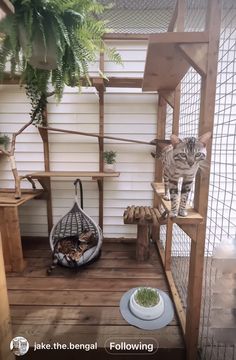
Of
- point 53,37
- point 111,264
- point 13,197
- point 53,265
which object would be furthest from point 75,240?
point 53,37

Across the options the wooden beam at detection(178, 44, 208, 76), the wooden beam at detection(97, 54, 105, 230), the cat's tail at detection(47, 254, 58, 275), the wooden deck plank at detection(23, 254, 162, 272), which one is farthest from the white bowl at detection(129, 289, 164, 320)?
the wooden beam at detection(178, 44, 208, 76)

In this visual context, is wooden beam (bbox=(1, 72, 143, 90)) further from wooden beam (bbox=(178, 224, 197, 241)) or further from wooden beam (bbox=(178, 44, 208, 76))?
wooden beam (bbox=(178, 224, 197, 241))

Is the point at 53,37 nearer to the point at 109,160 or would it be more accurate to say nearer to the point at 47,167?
the point at 109,160

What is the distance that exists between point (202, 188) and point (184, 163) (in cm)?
17

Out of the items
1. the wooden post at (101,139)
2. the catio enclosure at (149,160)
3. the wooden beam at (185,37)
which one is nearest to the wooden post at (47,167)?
the catio enclosure at (149,160)

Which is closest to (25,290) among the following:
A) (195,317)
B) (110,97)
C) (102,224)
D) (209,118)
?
(102,224)

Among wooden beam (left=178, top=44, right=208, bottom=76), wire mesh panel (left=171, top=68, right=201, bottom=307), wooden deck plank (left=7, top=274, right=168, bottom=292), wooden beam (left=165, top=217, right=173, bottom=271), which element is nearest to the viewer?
wooden beam (left=178, top=44, right=208, bottom=76)

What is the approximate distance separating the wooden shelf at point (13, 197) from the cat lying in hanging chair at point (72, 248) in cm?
52

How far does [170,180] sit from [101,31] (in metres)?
0.81

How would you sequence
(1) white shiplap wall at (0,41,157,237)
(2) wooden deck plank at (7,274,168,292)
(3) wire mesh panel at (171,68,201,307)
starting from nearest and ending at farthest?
1. (3) wire mesh panel at (171,68,201,307)
2. (2) wooden deck plank at (7,274,168,292)
3. (1) white shiplap wall at (0,41,157,237)

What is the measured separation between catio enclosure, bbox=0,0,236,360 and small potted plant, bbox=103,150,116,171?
0.33ft

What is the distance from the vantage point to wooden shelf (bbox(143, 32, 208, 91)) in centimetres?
94

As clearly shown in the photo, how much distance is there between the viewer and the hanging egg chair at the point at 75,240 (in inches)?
74.3

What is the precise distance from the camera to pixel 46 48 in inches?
35.2
